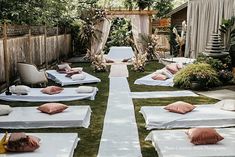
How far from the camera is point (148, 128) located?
5.95 metres

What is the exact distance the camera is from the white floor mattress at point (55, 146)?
14.5ft

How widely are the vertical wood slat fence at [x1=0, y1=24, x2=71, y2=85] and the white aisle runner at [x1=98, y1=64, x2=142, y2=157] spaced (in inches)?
102

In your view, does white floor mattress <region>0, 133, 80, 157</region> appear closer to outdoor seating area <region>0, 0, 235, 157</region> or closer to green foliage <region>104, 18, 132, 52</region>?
outdoor seating area <region>0, 0, 235, 157</region>

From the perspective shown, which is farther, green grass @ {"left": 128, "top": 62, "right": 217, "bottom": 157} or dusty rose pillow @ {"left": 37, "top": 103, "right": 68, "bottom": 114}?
dusty rose pillow @ {"left": 37, "top": 103, "right": 68, "bottom": 114}

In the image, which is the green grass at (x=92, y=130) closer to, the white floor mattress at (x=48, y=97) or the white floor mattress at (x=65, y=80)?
the white floor mattress at (x=48, y=97)

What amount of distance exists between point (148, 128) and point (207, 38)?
10.4 metres

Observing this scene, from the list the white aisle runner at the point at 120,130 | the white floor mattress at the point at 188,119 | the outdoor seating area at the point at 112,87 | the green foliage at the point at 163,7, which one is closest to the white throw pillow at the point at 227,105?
the outdoor seating area at the point at 112,87

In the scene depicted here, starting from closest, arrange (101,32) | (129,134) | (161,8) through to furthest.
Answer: (129,134) < (101,32) < (161,8)

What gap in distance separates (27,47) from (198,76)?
4.90m

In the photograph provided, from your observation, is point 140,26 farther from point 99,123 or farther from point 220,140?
point 220,140

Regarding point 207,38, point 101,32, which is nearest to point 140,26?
point 101,32

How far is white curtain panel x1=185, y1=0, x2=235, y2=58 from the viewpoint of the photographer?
552 inches

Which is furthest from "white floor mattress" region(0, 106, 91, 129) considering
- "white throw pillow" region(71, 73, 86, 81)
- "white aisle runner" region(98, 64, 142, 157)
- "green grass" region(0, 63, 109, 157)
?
"white throw pillow" region(71, 73, 86, 81)

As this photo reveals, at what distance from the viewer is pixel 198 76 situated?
9555mm
